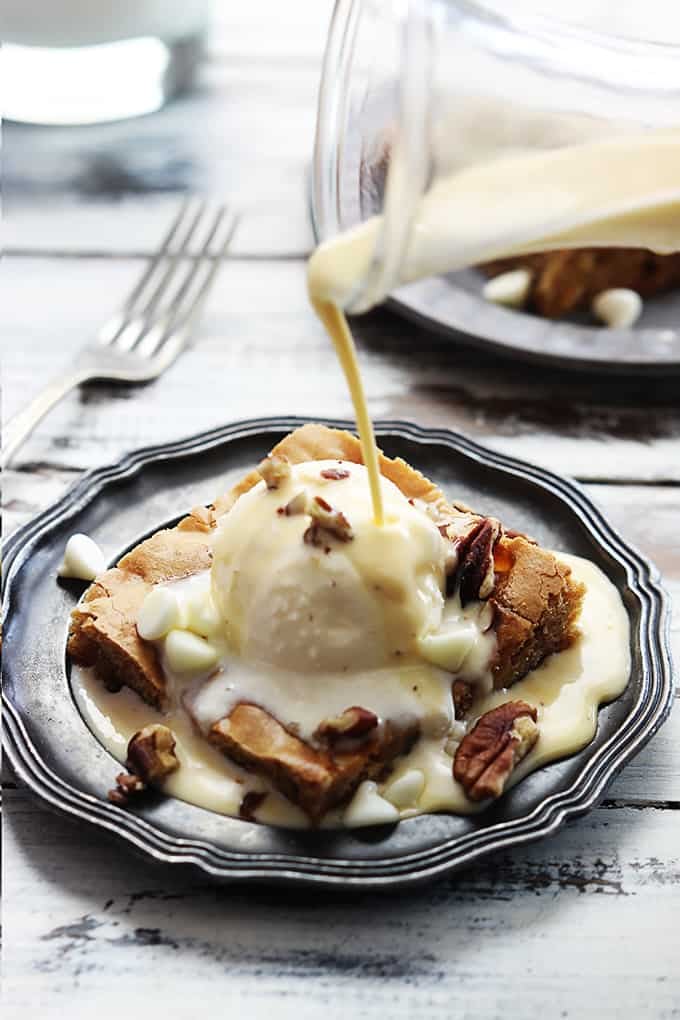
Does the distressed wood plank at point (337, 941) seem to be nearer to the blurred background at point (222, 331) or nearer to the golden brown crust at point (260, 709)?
the golden brown crust at point (260, 709)

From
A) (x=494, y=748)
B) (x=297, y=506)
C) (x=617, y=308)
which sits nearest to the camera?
(x=494, y=748)

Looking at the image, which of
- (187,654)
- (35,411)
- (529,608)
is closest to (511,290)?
(35,411)

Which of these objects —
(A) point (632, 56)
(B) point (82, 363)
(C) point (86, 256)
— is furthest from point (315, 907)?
(C) point (86, 256)

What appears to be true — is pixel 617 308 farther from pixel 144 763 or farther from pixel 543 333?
pixel 144 763

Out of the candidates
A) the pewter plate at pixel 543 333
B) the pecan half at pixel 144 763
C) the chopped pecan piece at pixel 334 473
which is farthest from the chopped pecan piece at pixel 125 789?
the pewter plate at pixel 543 333

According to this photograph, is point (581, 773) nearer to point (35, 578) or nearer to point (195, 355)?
point (35, 578)

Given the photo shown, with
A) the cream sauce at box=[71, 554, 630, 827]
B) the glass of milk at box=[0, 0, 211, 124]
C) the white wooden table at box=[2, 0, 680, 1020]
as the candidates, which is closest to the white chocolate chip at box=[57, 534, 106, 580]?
the cream sauce at box=[71, 554, 630, 827]
